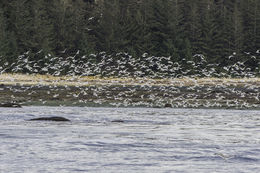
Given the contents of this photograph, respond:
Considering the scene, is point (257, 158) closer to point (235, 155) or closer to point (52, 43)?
point (235, 155)

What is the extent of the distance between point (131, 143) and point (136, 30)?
65672mm

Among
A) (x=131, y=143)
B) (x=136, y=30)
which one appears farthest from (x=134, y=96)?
(x=136, y=30)

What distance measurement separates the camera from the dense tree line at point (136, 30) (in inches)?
3167

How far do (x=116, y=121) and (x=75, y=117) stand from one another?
313 centimetres

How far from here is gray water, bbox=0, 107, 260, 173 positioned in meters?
15.3

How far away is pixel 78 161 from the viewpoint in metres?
15.9

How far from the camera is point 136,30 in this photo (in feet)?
277

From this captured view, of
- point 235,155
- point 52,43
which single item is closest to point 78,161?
point 235,155

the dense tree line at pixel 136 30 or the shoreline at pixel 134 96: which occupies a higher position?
the dense tree line at pixel 136 30

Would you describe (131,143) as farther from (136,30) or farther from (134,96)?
(136,30)

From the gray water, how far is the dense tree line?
50.0 metres

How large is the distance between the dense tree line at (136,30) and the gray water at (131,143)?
1970 inches

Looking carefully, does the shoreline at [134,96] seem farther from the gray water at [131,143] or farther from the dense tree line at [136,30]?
the dense tree line at [136,30]

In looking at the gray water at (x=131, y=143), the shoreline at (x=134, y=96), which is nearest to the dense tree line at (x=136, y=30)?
the shoreline at (x=134, y=96)
